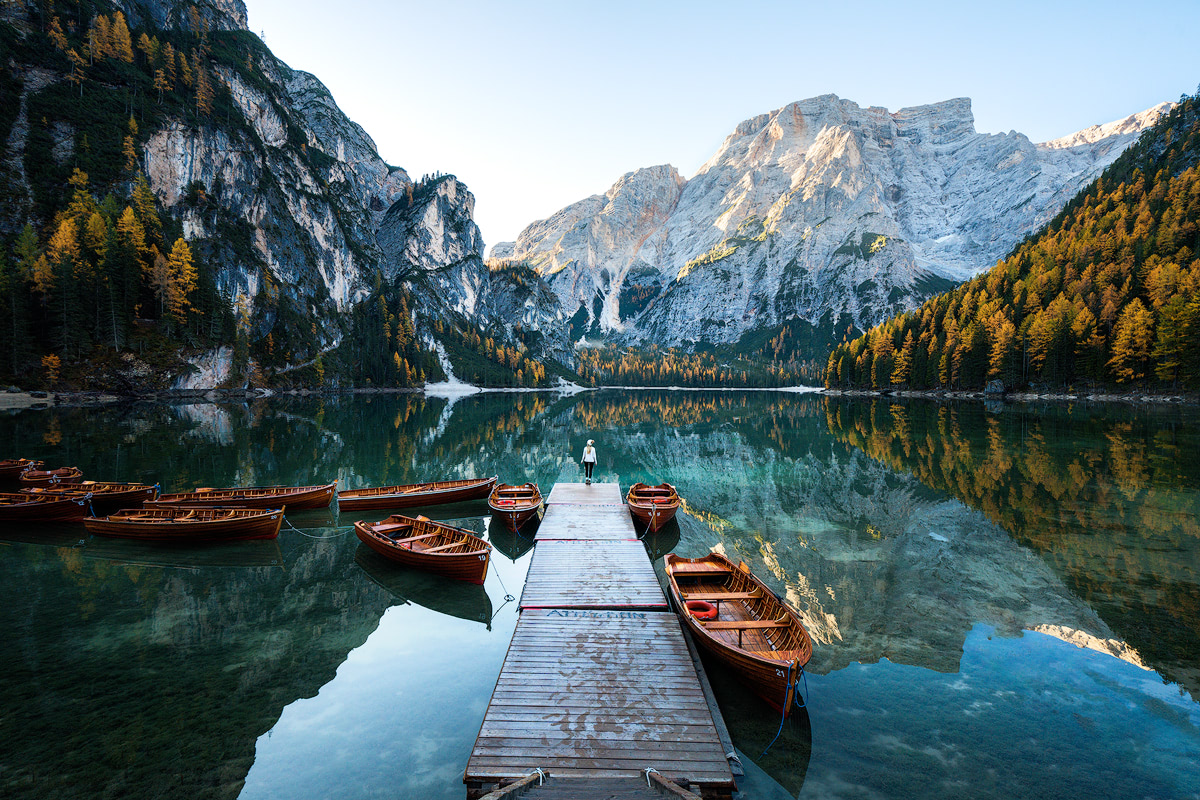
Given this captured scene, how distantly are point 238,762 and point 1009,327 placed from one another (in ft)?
425

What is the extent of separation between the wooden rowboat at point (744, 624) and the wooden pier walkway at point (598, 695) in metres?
0.76

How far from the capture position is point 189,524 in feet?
69.2

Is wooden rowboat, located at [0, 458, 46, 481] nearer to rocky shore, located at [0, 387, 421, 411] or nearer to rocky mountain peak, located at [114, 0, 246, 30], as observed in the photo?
rocky shore, located at [0, 387, 421, 411]

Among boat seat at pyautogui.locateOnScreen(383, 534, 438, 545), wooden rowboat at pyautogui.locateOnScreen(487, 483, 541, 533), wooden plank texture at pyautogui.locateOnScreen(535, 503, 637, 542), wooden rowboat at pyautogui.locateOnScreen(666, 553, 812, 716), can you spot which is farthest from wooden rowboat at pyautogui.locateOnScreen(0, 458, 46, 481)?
wooden rowboat at pyautogui.locateOnScreen(666, 553, 812, 716)

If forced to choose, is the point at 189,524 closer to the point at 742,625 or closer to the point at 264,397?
the point at 742,625

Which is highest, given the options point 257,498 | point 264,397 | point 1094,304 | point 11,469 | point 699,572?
point 1094,304

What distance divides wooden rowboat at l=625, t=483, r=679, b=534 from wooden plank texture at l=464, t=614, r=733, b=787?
1115cm

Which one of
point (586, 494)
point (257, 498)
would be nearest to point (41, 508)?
point (257, 498)

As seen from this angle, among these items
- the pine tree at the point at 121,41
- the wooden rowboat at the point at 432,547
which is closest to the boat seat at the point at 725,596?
the wooden rowboat at the point at 432,547

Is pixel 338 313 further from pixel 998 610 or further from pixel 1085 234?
Answer: pixel 1085 234

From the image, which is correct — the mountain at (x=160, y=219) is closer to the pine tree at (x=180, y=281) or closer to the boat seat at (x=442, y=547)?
the pine tree at (x=180, y=281)

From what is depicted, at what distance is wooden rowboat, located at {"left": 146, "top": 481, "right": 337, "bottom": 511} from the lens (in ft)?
80.7

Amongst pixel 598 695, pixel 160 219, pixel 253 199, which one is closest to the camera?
pixel 598 695

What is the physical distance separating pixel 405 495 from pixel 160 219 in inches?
5442
